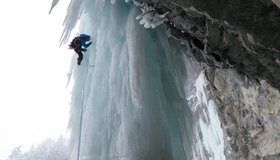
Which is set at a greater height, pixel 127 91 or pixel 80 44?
pixel 80 44

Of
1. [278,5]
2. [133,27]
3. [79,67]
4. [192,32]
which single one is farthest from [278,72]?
[79,67]

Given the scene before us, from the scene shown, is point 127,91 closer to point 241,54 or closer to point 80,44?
point 80,44

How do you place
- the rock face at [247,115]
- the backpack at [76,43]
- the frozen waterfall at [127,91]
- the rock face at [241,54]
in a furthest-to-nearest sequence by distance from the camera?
the rock face at [247,115] → the backpack at [76,43] → the frozen waterfall at [127,91] → the rock face at [241,54]

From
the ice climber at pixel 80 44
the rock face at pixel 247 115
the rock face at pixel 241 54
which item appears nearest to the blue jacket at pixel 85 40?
the ice climber at pixel 80 44

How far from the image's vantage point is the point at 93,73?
222 centimetres

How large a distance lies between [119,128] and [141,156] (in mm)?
274

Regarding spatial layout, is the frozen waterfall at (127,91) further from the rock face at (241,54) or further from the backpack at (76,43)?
the rock face at (241,54)

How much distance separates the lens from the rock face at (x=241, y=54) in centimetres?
171

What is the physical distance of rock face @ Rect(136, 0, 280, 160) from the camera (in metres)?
1.71

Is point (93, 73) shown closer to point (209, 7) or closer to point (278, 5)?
point (209, 7)

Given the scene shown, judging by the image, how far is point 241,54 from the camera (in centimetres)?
210

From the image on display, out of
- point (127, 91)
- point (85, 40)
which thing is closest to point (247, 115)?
point (127, 91)

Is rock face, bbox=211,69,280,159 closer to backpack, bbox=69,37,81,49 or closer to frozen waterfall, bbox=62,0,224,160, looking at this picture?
frozen waterfall, bbox=62,0,224,160

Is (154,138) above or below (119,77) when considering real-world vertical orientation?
below
